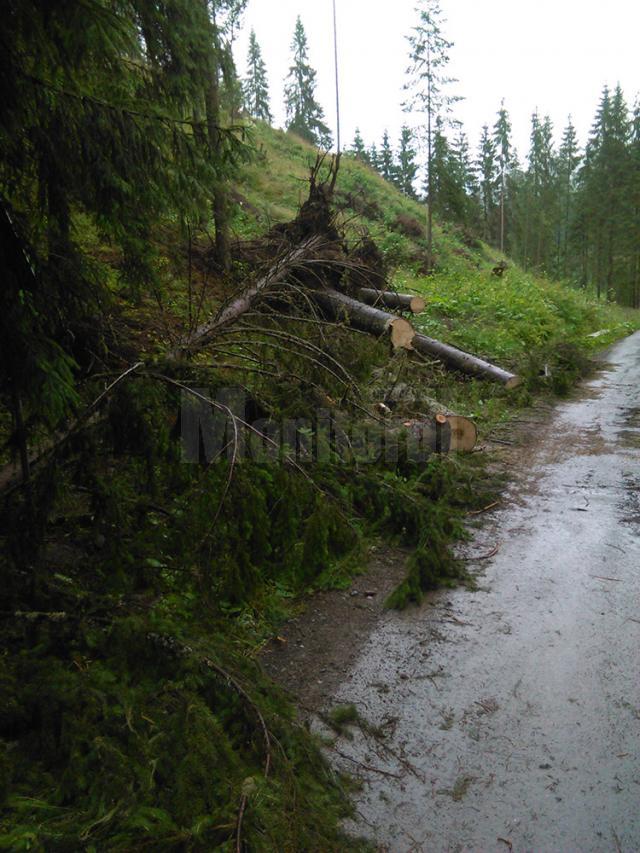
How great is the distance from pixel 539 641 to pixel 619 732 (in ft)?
2.85

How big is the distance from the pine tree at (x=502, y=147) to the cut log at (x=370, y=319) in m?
42.5

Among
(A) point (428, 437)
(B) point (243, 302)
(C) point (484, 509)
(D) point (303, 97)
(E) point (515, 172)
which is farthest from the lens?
(E) point (515, 172)

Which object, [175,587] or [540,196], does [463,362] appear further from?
[540,196]

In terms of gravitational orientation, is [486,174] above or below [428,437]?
above

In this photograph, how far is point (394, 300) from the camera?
11.7 metres

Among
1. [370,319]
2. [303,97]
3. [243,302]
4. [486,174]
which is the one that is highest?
[303,97]

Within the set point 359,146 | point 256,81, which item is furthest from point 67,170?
point 359,146

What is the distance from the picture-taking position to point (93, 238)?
32.0 ft

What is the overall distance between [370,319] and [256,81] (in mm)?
57005

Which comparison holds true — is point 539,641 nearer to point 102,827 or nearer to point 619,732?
point 619,732

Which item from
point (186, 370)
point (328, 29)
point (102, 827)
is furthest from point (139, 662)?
point (328, 29)

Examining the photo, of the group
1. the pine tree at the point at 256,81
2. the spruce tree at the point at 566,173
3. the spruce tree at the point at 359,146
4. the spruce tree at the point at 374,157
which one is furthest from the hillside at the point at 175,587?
the spruce tree at the point at 359,146

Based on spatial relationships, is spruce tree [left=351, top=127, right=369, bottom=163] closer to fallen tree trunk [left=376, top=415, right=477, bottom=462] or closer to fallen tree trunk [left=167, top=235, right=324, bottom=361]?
fallen tree trunk [left=167, top=235, right=324, bottom=361]

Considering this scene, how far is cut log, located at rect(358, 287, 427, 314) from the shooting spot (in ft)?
37.4
